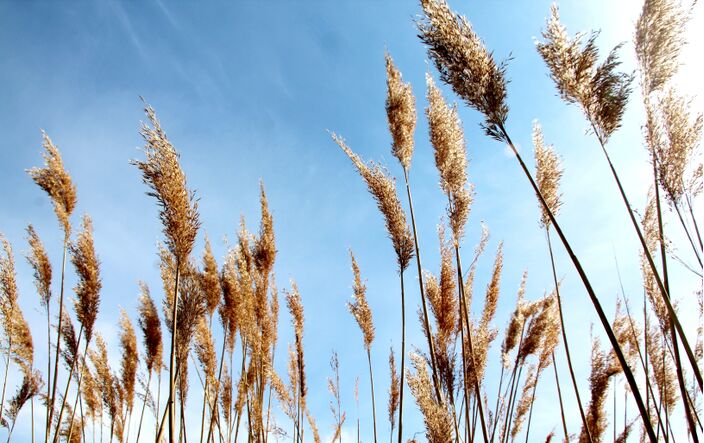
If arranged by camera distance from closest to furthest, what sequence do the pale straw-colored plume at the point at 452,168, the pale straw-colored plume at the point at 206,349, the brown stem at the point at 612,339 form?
the brown stem at the point at 612,339 < the pale straw-colored plume at the point at 452,168 < the pale straw-colored plume at the point at 206,349

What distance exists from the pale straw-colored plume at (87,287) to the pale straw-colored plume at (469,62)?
3.86m

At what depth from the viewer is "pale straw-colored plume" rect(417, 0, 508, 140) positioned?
7.27ft

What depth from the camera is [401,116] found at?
3.74 meters

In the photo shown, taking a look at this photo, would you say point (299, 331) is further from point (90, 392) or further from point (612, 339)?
point (612, 339)

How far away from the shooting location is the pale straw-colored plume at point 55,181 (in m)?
4.98

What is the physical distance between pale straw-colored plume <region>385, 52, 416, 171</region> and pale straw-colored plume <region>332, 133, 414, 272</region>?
229 mm

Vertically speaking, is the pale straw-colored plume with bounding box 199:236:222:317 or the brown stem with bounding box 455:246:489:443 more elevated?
the pale straw-colored plume with bounding box 199:236:222:317

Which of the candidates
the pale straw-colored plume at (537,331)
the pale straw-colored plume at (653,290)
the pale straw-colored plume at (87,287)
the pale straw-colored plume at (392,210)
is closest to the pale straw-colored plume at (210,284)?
the pale straw-colored plume at (87,287)

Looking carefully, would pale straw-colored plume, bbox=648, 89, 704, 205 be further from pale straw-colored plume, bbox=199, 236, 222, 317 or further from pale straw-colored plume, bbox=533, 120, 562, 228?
pale straw-colored plume, bbox=199, 236, 222, 317

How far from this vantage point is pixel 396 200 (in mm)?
3592

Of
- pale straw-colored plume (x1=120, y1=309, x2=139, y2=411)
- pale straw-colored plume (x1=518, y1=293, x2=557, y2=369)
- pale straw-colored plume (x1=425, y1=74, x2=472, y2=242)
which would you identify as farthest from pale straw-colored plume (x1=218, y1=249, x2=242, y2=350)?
pale straw-colored plume (x1=518, y1=293, x2=557, y2=369)

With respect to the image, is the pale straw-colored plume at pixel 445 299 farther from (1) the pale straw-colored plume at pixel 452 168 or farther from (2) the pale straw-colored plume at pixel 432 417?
(2) the pale straw-colored plume at pixel 432 417

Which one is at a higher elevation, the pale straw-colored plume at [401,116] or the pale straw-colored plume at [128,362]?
the pale straw-colored plume at [401,116]

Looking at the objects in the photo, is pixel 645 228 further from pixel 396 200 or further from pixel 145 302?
pixel 145 302
